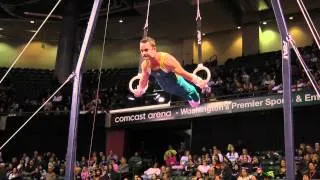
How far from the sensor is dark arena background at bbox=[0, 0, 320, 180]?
15.2 meters

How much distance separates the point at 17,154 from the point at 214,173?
11269mm

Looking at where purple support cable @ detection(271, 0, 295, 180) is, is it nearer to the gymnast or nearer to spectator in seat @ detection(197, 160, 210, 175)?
the gymnast

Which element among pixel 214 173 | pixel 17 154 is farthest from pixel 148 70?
pixel 17 154

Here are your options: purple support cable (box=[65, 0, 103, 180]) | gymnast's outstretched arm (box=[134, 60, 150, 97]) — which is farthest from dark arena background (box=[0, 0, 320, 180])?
gymnast's outstretched arm (box=[134, 60, 150, 97])

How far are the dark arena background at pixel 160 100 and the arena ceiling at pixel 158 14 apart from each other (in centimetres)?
6

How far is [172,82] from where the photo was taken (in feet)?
30.8

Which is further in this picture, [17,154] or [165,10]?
[165,10]

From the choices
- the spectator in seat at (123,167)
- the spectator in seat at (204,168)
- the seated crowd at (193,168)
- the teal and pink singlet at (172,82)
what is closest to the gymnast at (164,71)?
the teal and pink singlet at (172,82)

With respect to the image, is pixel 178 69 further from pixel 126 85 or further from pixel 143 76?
pixel 126 85

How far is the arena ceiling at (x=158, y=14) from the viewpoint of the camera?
25078 millimetres

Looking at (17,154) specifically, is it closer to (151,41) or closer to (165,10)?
(165,10)

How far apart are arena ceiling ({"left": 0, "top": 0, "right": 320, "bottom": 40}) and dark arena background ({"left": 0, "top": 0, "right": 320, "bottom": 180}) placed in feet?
0.19

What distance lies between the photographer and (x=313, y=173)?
12.8 meters

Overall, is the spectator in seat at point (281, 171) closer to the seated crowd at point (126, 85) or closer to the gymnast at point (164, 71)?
the seated crowd at point (126, 85)
